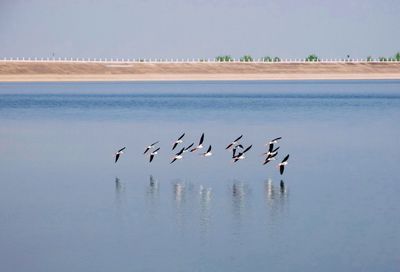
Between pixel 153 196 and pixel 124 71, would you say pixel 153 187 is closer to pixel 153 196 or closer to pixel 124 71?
pixel 153 196

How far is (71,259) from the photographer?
2573 cm

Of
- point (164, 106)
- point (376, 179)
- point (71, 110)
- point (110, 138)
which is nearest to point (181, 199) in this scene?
point (376, 179)

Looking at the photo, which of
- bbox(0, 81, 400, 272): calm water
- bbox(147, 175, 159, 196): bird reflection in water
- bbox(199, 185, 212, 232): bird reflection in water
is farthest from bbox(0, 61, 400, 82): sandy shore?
bbox(199, 185, 212, 232): bird reflection in water

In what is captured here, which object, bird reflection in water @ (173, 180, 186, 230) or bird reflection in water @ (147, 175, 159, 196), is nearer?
bird reflection in water @ (173, 180, 186, 230)

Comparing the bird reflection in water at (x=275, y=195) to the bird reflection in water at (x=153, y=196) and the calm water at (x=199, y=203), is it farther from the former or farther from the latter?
the bird reflection in water at (x=153, y=196)

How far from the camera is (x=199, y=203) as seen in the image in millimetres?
33094

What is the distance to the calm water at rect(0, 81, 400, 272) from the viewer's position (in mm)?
25875

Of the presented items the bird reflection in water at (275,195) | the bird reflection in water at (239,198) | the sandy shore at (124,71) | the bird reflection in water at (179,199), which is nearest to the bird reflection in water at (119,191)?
the bird reflection in water at (179,199)

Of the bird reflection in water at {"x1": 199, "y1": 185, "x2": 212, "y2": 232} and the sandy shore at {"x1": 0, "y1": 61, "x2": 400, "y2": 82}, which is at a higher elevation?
the sandy shore at {"x1": 0, "y1": 61, "x2": 400, "y2": 82}

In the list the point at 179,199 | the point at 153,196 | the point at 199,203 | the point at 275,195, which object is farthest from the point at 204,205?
the point at 275,195

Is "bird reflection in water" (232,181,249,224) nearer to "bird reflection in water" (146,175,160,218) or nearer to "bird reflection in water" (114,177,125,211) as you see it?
"bird reflection in water" (146,175,160,218)

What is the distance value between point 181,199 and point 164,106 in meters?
58.3

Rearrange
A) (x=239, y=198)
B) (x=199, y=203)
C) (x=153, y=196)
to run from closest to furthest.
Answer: (x=199, y=203) → (x=239, y=198) → (x=153, y=196)

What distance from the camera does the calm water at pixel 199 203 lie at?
25875mm
